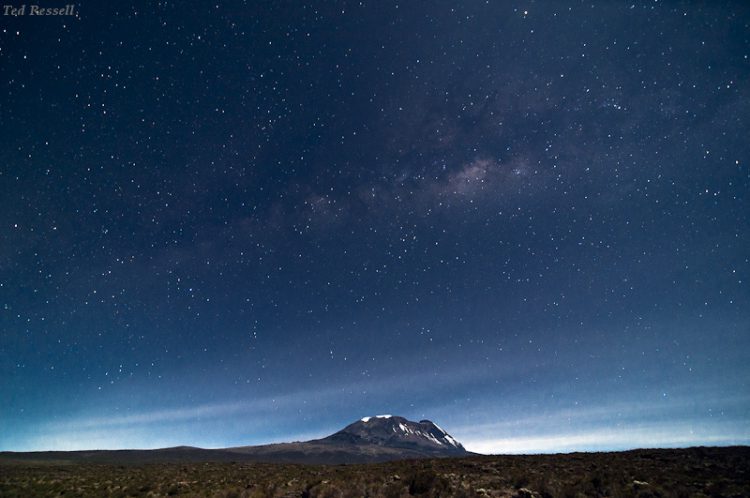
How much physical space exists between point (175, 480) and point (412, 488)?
1684 centimetres

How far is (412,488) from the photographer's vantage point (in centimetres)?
1828

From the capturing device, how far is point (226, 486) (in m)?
22.1

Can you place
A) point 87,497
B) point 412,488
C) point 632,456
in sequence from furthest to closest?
point 632,456, point 87,497, point 412,488

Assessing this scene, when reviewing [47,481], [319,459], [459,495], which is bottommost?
[319,459]

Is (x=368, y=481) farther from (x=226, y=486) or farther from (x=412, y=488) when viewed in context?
(x=226, y=486)

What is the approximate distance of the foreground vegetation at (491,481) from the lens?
1641cm

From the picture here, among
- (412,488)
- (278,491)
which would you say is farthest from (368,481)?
(278,491)

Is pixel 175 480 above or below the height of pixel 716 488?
below

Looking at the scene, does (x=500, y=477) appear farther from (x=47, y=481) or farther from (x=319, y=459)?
(x=319, y=459)

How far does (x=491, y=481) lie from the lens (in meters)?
18.8

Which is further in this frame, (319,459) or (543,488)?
(319,459)

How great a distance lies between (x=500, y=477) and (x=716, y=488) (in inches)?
346

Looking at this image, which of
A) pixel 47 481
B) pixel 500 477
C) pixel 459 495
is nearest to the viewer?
pixel 459 495

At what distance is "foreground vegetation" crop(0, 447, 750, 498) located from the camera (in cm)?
1641
